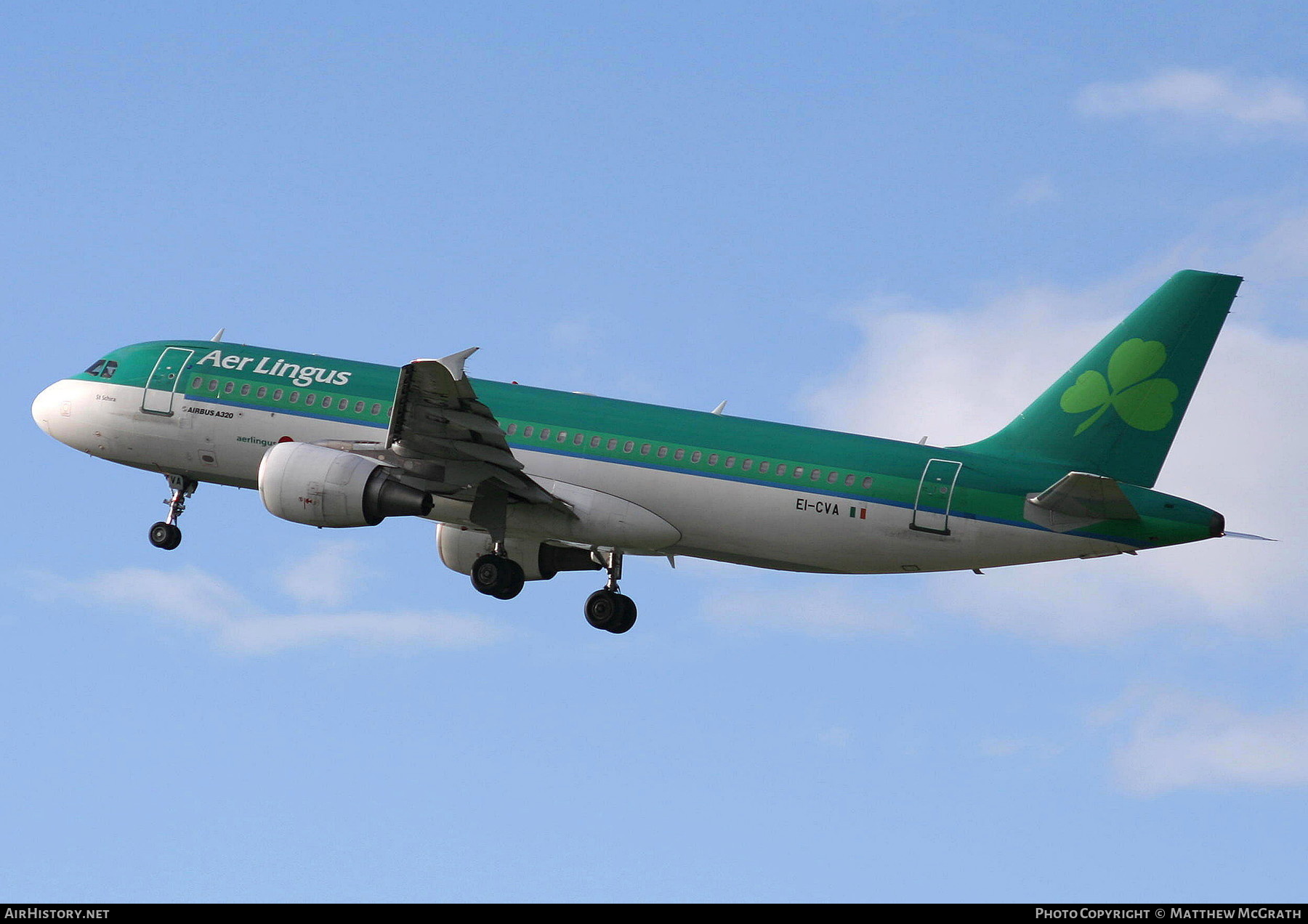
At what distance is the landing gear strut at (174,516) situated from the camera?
37812 millimetres

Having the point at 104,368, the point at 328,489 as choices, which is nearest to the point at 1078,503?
the point at 328,489

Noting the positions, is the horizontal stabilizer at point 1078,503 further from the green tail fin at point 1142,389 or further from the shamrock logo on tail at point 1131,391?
the shamrock logo on tail at point 1131,391

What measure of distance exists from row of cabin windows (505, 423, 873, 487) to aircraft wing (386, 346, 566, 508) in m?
1.50

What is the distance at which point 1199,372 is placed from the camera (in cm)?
3150

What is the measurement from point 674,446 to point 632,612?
4.93 meters

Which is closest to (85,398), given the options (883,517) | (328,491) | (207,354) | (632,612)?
(207,354)

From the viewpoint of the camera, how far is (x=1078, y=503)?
30594 millimetres

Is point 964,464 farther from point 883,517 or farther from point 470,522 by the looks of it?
point 470,522

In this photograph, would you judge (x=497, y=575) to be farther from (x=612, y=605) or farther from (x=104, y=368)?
(x=104, y=368)

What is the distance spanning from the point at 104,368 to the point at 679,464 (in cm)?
1523

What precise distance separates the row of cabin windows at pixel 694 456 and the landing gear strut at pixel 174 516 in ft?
28.6

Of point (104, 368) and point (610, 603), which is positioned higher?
point (104, 368)

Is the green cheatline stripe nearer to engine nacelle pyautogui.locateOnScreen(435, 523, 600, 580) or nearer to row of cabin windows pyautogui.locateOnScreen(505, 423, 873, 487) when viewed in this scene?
row of cabin windows pyautogui.locateOnScreen(505, 423, 873, 487)

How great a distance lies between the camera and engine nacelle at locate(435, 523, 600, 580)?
124 ft
